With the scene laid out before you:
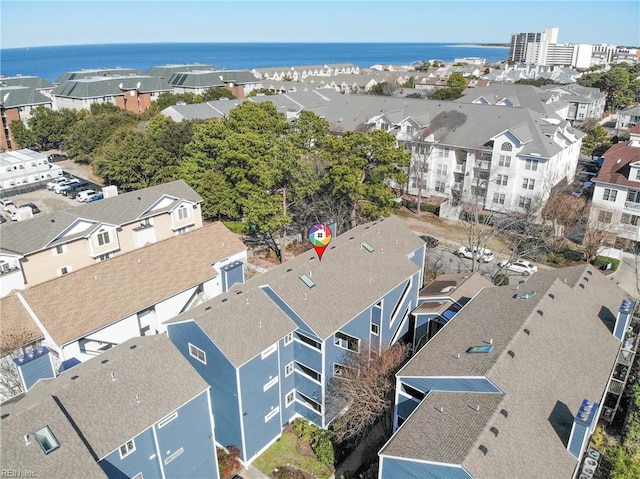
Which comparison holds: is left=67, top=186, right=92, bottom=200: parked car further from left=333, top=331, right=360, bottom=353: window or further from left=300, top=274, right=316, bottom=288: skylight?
left=333, top=331, right=360, bottom=353: window

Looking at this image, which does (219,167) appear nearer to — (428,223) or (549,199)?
(428,223)

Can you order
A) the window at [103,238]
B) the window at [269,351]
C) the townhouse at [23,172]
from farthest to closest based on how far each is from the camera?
the townhouse at [23,172] → the window at [103,238] → the window at [269,351]

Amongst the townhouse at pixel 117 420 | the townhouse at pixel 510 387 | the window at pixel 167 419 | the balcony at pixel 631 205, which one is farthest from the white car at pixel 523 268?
the window at pixel 167 419

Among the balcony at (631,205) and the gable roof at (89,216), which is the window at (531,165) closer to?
the balcony at (631,205)

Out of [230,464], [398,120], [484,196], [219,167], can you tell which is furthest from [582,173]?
[230,464]

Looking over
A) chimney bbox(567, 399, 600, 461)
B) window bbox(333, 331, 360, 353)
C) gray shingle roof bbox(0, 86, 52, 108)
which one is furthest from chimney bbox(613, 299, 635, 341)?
gray shingle roof bbox(0, 86, 52, 108)
